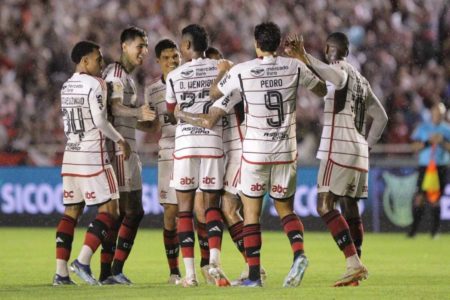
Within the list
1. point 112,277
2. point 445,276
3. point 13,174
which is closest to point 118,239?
point 112,277

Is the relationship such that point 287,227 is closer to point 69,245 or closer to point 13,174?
point 69,245

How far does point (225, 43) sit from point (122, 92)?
41.6ft

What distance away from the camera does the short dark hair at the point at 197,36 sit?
11.1 m

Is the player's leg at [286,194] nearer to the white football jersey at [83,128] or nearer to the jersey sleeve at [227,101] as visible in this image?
the jersey sleeve at [227,101]

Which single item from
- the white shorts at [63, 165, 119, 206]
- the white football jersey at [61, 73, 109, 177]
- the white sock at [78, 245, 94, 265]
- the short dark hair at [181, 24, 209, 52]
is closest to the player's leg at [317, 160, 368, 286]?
the short dark hair at [181, 24, 209, 52]

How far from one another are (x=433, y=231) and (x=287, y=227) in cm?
838

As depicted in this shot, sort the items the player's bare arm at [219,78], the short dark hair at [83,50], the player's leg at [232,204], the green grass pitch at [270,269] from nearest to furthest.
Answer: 1. the green grass pitch at [270,269]
2. the player's bare arm at [219,78]
3. the short dark hair at [83,50]
4. the player's leg at [232,204]

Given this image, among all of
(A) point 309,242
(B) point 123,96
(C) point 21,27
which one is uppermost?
(C) point 21,27

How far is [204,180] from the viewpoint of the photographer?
11.1 meters

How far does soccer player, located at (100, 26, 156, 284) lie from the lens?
38.4ft

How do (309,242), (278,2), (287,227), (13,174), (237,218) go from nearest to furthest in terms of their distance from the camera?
(287,227) < (237,218) < (309,242) < (13,174) < (278,2)

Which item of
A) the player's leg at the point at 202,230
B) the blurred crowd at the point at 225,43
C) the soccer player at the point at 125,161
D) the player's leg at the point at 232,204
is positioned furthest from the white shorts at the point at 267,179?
the blurred crowd at the point at 225,43

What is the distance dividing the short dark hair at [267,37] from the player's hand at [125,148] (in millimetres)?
1618

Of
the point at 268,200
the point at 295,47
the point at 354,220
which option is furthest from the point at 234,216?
the point at 268,200
